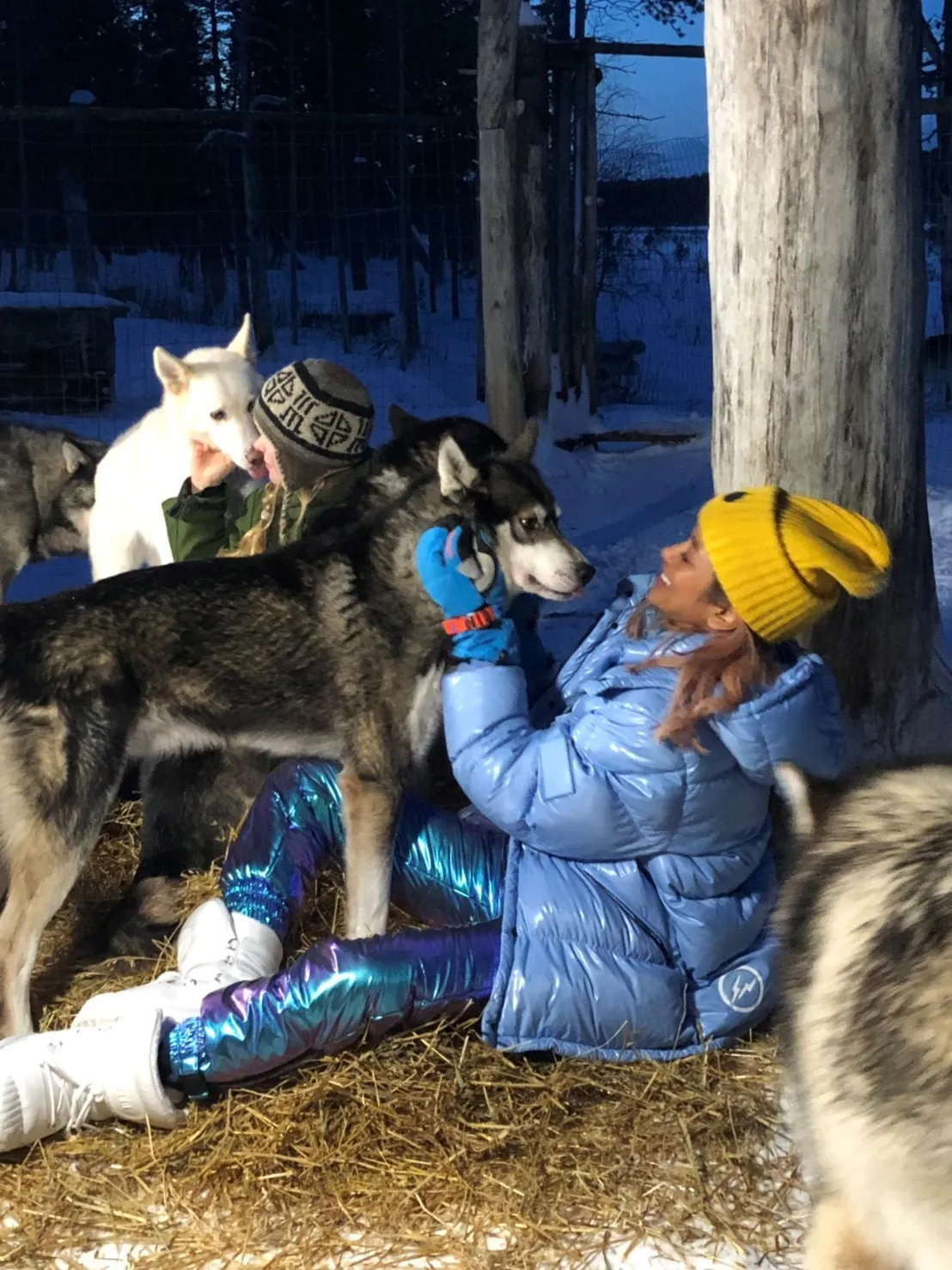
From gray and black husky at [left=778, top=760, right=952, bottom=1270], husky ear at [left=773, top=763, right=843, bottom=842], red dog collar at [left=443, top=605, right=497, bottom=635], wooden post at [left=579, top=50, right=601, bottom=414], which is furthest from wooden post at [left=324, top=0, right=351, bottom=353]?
gray and black husky at [left=778, top=760, right=952, bottom=1270]

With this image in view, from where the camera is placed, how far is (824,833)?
1.64 metres

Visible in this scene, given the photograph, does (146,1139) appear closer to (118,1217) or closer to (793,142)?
(118,1217)

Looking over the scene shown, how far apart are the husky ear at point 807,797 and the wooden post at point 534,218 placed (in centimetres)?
642

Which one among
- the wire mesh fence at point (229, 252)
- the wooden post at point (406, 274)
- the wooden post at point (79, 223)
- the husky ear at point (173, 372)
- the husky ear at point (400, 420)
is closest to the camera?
the husky ear at point (400, 420)

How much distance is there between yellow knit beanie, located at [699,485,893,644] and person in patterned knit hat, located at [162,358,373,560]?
1460 mm

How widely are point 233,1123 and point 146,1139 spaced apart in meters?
0.17

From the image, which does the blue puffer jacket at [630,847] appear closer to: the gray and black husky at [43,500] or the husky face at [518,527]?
the husky face at [518,527]

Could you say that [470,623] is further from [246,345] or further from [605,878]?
[246,345]

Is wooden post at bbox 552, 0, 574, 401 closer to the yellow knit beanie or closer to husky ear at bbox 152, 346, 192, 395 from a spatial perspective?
husky ear at bbox 152, 346, 192, 395

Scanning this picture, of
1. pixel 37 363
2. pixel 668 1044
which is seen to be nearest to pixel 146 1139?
pixel 668 1044

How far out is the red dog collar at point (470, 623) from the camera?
8.99 feet

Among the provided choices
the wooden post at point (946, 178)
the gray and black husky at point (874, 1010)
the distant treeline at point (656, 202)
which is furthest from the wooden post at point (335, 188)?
the gray and black husky at point (874, 1010)

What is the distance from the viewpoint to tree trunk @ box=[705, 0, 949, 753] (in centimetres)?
278

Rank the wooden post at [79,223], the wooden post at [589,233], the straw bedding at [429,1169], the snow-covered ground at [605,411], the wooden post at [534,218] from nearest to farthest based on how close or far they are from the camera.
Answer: the straw bedding at [429,1169] → the snow-covered ground at [605,411] → the wooden post at [534,218] → the wooden post at [589,233] → the wooden post at [79,223]
